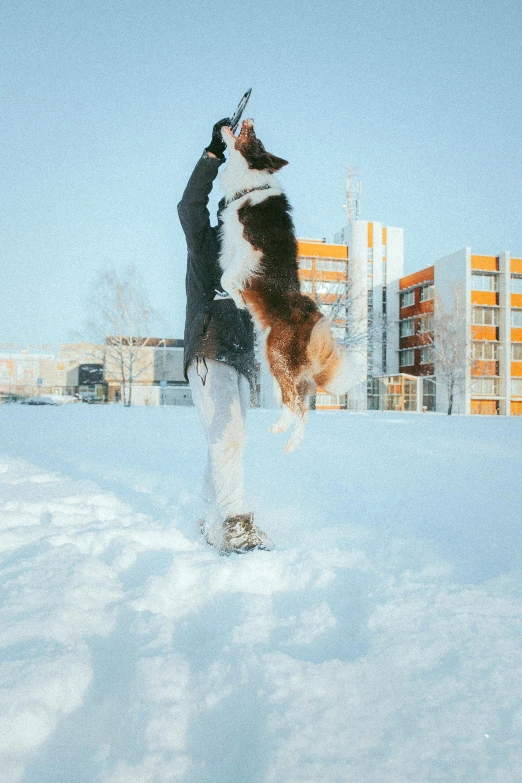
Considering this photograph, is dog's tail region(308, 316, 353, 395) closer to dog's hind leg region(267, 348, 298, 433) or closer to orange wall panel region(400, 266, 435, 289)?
dog's hind leg region(267, 348, 298, 433)

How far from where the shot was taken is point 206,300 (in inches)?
97.5

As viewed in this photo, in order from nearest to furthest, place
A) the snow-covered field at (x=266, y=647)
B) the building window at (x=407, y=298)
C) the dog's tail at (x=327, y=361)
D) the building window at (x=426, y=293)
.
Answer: the snow-covered field at (x=266, y=647) → the dog's tail at (x=327, y=361) → the building window at (x=426, y=293) → the building window at (x=407, y=298)

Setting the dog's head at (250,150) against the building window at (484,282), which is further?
the building window at (484,282)

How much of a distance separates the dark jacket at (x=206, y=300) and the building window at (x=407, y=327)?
37.8 m

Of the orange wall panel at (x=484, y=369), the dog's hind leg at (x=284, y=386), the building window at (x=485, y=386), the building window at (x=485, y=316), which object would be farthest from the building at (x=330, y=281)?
the building window at (x=485, y=316)

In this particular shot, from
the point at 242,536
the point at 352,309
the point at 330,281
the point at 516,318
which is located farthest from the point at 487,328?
the point at 242,536

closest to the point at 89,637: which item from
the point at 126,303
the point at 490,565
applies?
the point at 490,565

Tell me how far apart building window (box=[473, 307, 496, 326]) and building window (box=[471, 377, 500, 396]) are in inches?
162

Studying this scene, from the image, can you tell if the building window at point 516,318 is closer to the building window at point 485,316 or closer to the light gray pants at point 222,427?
the building window at point 485,316

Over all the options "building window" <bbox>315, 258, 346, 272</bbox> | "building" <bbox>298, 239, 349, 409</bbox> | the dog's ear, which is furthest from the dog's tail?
"building window" <bbox>315, 258, 346, 272</bbox>

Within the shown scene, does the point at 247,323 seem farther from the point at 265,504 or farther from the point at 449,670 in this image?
the point at 449,670

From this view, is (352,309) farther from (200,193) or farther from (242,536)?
(242,536)

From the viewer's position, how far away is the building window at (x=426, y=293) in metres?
36.3

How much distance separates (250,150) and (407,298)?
39.2 meters
